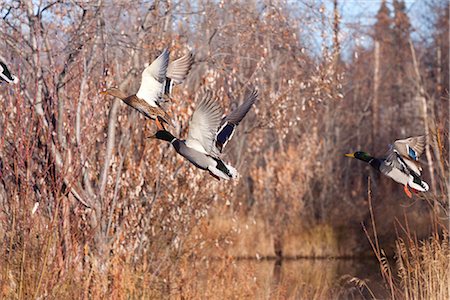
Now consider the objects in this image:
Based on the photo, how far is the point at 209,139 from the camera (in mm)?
6145

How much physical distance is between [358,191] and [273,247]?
3984mm

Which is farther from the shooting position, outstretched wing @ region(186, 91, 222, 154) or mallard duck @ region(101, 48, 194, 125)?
mallard duck @ region(101, 48, 194, 125)

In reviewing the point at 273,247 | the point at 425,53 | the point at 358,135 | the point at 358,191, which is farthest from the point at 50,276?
the point at 425,53

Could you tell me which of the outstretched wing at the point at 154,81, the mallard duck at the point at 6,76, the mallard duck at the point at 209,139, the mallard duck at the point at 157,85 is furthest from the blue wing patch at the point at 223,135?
the mallard duck at the point at 6,76

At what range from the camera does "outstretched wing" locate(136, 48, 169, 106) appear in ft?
20.7

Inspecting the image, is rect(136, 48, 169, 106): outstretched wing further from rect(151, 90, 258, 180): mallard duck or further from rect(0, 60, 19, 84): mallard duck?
rect(0, 60, 19, 84): mallard duck

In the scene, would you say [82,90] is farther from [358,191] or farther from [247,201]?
[358,191]

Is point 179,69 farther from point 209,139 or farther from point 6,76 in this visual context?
point 6,76

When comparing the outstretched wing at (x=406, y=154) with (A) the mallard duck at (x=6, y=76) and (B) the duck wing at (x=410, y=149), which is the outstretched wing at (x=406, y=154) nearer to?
(B) the duck wing at (x=410, y=149)

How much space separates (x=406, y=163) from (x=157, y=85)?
6.64 feet

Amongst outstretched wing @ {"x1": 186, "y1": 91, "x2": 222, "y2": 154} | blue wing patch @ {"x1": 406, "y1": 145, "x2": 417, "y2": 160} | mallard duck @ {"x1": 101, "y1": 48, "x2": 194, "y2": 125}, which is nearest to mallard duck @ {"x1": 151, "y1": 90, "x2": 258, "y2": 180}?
outstretched wing @ {"x1": 186, "y1": 91, "x2": 222, "y2": 154}

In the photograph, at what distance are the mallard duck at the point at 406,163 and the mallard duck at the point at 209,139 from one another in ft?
4.23

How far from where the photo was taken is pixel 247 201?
55.2 feet

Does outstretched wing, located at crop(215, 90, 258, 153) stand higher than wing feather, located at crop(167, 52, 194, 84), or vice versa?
wing feather, located at crop(167, 52, 194, 84)
